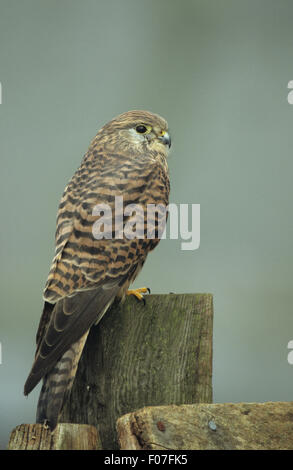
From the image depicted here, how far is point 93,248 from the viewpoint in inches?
96.9

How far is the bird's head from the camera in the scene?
309 centimetres

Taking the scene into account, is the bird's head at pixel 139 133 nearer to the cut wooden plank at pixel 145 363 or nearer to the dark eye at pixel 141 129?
the dark eye at pixel 141 129

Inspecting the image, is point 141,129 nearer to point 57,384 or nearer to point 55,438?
point 57,384

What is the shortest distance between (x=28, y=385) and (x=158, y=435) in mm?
666

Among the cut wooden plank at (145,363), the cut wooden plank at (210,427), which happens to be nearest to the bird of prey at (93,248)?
the cut wooden plank at (145,363)

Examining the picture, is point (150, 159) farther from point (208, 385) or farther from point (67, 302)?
point (208, 385)

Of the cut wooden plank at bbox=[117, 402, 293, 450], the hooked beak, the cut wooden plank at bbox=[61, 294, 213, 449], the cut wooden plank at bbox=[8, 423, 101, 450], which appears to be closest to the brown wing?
the cut wooden plank at bbox=[61, 294, 213, 449]

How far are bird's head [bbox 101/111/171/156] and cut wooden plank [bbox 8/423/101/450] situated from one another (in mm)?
1672

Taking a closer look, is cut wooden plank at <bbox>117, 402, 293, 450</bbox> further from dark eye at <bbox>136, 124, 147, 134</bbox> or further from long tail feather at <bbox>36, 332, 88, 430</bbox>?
dark eye at <bbox>136, 124, 147, 134</bbox>

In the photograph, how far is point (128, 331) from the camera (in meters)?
2.36

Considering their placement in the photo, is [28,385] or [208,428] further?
[28,385]

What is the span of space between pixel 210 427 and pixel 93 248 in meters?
0.99

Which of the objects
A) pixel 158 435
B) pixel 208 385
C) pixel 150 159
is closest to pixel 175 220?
pixel 150 159

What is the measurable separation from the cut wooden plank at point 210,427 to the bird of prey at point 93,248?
370 millimetres
